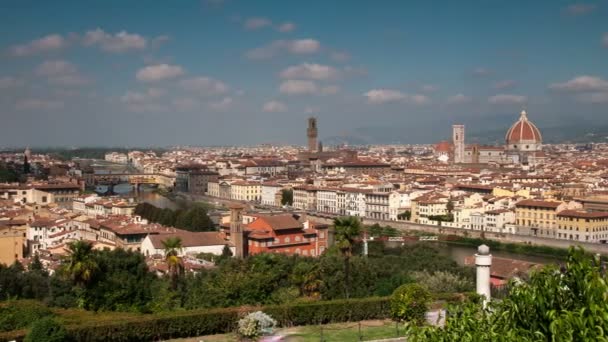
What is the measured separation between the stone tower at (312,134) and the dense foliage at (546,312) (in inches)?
3242

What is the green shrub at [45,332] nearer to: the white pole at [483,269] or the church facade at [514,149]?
the white pole at [483,269]

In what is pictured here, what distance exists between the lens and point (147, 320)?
955 centimetres

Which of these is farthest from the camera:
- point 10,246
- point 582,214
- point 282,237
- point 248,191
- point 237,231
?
point 248,191

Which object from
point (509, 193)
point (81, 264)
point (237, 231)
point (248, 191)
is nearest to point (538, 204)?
point (509, 193)

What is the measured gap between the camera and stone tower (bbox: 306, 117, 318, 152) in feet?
289

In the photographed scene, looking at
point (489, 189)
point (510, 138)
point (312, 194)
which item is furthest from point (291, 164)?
point (489, 189)

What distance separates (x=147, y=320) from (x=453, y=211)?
1185 inches

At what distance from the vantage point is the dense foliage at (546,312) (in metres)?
4.15

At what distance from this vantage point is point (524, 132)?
279 ft

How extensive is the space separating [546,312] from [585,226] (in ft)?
95.7

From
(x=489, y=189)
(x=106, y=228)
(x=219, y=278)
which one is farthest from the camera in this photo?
(x=489, y=189)

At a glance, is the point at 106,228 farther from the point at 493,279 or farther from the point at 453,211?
the point at 453,211

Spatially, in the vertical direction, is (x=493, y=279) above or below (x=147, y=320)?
below

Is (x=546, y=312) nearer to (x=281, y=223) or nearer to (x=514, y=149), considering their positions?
(x=281, y=223)
